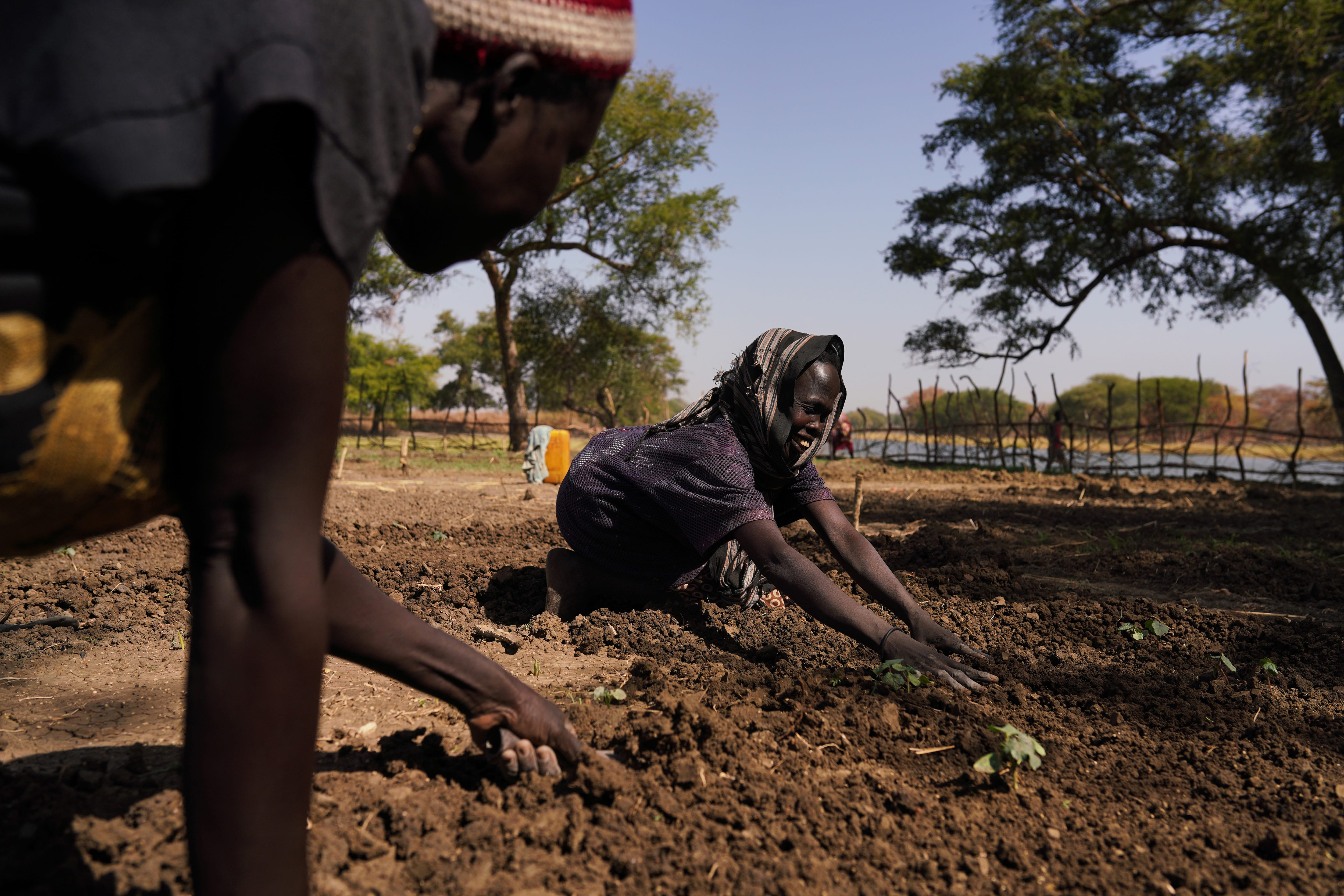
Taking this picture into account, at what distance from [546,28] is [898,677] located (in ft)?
7.12

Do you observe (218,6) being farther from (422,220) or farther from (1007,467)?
(1007,467)

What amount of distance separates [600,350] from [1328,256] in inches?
617

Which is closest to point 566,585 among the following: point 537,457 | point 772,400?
point 772,400

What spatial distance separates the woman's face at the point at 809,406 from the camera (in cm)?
322

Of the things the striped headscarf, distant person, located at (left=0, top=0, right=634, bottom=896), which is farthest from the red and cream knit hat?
the striped headscarf

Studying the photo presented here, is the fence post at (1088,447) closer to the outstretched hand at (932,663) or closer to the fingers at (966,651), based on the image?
the fingers at (966,651)

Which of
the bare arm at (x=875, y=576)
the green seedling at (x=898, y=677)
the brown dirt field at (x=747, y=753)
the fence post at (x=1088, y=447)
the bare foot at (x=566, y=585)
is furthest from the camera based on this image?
the fence post at (x=1088, y=447)

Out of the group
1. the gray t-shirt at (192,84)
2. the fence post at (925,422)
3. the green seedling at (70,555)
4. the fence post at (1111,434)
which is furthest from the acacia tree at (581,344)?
the gray t-shirt at (192,84)

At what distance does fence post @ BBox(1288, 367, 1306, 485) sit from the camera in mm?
12922

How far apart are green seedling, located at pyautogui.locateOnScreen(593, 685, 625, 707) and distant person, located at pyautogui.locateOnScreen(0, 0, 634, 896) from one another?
5.00 feet

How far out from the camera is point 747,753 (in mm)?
2025

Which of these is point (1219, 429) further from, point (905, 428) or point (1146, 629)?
point (1146, 629)

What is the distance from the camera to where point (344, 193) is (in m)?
0.85

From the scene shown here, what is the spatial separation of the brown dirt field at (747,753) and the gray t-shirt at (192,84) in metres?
1.14
